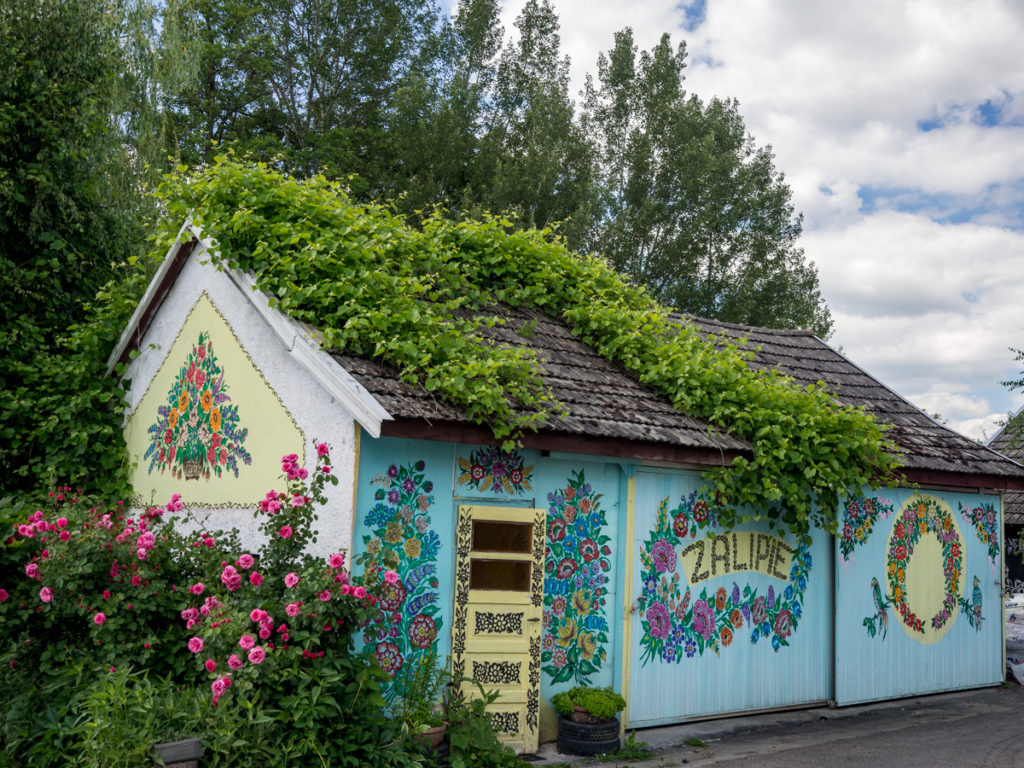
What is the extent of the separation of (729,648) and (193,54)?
556 inches

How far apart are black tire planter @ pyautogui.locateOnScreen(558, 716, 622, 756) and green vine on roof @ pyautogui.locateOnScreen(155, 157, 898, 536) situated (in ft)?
8.67

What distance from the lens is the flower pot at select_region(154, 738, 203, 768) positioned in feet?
18.8

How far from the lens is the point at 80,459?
1051 cm

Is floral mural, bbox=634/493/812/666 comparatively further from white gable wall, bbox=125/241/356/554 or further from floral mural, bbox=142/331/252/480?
floral mural, bbox=142/331/252/480

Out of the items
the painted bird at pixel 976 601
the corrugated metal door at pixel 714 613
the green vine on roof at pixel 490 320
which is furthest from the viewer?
the painted bird at pixel 976 601

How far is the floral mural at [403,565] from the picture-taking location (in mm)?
7383

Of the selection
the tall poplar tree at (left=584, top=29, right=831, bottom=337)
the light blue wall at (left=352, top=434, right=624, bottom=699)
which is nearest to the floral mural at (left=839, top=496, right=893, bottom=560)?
the light blue wall at (left=352, top=434, right=624, bottom=699)

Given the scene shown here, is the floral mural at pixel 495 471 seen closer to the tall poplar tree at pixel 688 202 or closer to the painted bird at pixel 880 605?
the painted bird at pixel 880 605

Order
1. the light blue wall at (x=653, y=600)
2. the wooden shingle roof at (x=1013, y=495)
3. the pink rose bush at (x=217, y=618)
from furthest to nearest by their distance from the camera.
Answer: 1. the wooden shingle roof at (x=1013, y=495)
2. the light blue wall at (x=653, y=600)
3. the pink rose bush at (x=217, y=618)

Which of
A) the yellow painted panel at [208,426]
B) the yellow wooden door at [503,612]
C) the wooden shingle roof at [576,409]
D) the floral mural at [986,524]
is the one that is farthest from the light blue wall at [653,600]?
the yellow painted panel at [208,426]

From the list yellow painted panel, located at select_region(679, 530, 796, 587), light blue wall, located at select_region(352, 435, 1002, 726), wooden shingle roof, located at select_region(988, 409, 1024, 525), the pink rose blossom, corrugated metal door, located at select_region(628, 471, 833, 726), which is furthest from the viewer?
wooden shingle roof, located at select_region(988, 409, 1024, 525)

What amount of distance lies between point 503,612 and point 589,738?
53.2 inches

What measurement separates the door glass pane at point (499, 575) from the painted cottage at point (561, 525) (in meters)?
0.02

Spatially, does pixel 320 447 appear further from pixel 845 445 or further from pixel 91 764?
pixel 845 445
